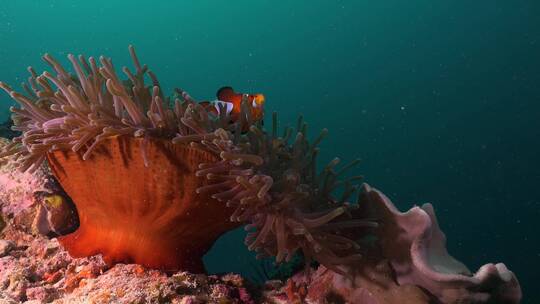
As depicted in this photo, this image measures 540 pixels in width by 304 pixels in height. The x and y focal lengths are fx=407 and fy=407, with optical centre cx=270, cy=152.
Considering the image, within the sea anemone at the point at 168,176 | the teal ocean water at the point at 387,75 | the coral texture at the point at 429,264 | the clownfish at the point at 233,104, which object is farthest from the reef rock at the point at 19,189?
the teal ocean water at the point at 387,75

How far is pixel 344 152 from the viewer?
158ft

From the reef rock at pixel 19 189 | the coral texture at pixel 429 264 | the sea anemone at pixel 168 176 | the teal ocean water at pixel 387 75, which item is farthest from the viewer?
the teal ocean water at pixel 387 75

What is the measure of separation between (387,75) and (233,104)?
5679 cm

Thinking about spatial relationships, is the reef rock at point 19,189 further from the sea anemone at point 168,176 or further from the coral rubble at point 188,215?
the sea anemone at point 168,176

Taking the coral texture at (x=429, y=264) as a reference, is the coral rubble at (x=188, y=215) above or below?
above

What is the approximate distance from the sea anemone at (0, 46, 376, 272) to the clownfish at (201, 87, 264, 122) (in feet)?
0.37

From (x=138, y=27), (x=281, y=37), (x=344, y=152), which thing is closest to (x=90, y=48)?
(x=138, y=27)

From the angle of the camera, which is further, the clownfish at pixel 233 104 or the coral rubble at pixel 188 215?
the clownfish at pixel 233 104

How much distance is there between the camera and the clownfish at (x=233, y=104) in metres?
2.38

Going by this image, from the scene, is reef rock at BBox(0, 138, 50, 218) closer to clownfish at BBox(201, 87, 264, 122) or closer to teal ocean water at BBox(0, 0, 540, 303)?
clownfish at BBox(201, 87, 264, 122)

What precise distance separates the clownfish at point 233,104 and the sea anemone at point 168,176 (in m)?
0.11

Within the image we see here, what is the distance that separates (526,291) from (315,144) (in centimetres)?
1811

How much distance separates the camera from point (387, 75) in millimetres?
55969

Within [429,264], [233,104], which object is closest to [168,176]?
[233,104]
